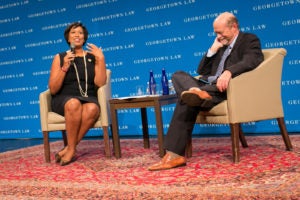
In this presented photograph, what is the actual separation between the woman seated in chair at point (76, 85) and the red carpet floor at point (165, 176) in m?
0.28

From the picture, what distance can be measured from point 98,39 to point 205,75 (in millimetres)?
2522

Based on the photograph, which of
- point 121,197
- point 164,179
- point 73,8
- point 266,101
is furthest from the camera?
point 73,8

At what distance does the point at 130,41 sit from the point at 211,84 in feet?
7.75

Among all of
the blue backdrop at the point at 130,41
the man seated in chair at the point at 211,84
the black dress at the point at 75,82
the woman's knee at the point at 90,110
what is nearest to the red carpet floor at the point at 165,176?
the man seated in chair at the point at 211,84

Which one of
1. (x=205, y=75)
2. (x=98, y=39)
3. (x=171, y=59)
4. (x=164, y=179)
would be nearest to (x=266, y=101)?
(x=205, y=75)

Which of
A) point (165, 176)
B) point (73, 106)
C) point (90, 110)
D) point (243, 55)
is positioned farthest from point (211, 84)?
point (73, 106)

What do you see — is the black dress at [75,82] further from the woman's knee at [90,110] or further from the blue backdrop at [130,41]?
the blue backdrop at [130,41]

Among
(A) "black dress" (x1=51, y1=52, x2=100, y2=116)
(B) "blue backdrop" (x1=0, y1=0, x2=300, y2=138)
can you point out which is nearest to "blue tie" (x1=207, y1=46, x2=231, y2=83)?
(A) "black dress" (x1=51, y1=52, x2=100, y2=116)

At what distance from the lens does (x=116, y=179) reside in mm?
2680

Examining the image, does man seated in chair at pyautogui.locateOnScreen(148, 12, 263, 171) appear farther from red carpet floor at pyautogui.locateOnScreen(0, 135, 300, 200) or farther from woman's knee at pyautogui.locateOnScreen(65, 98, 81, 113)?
woman's knee at pyautogui.locateOnScreen(65, 98, 81, 113)

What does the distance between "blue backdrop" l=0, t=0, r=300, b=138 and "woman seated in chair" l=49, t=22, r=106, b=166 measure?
1424 millimetres

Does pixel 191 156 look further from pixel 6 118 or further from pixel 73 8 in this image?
pixel 6 118

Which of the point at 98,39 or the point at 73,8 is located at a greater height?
the point at 73,8

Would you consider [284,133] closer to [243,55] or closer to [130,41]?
[243,55]
